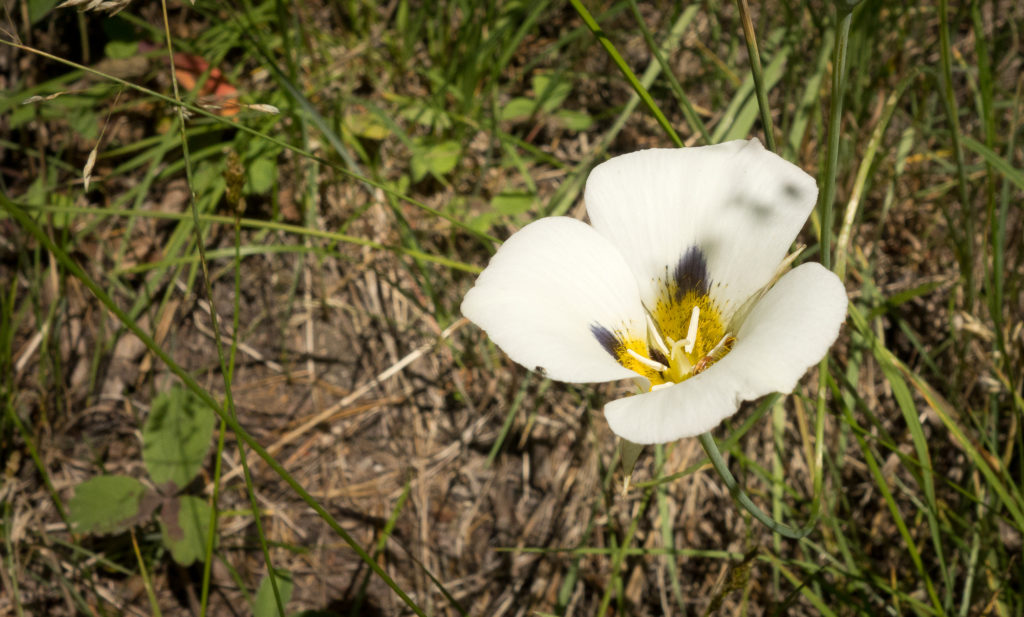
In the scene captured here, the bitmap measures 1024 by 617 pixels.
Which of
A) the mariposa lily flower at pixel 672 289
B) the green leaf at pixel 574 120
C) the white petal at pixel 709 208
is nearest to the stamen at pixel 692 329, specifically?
the mariposa lily flower at pixel 672 289

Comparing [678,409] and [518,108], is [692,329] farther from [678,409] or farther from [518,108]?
[518,108]

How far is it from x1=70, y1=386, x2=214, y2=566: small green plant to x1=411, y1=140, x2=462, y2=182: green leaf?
1.11 meters

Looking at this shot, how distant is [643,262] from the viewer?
5.16ft

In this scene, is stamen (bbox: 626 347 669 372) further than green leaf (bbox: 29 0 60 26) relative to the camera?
No

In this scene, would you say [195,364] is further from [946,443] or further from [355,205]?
[946,443]

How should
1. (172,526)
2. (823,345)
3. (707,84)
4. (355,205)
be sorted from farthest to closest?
1. (707,84)
2. (355,205)
3. (172,526)
4. (823,345)

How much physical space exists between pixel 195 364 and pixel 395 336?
2.36ft

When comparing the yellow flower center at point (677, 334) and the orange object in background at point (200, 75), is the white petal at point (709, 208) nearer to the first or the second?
the yellow flower center at point (677, 334)

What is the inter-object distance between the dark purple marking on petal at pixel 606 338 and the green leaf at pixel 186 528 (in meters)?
1.41

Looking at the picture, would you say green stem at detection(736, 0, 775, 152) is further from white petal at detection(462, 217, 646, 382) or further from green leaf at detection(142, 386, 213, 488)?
green leaf at detection(142, 386, 213, 488)

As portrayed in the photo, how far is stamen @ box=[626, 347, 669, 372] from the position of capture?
147cm

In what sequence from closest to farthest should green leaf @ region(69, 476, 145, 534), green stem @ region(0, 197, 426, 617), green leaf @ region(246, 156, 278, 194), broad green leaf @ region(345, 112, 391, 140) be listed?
1. green stem @ region(0, 197, 426, 617)
2. green leaf @ region(69, 476, 145, 534)
3. green leaf @ region(246, 156, 278, 194)
4. broad green leaf @ region(345, 112, 391, 140)

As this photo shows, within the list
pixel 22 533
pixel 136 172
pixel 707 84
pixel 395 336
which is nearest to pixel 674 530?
pixel 395 336

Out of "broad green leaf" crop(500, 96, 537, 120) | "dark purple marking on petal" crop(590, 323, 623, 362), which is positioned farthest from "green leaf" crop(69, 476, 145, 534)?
"broad green leaf" crop(500, 96, 537, 120)
